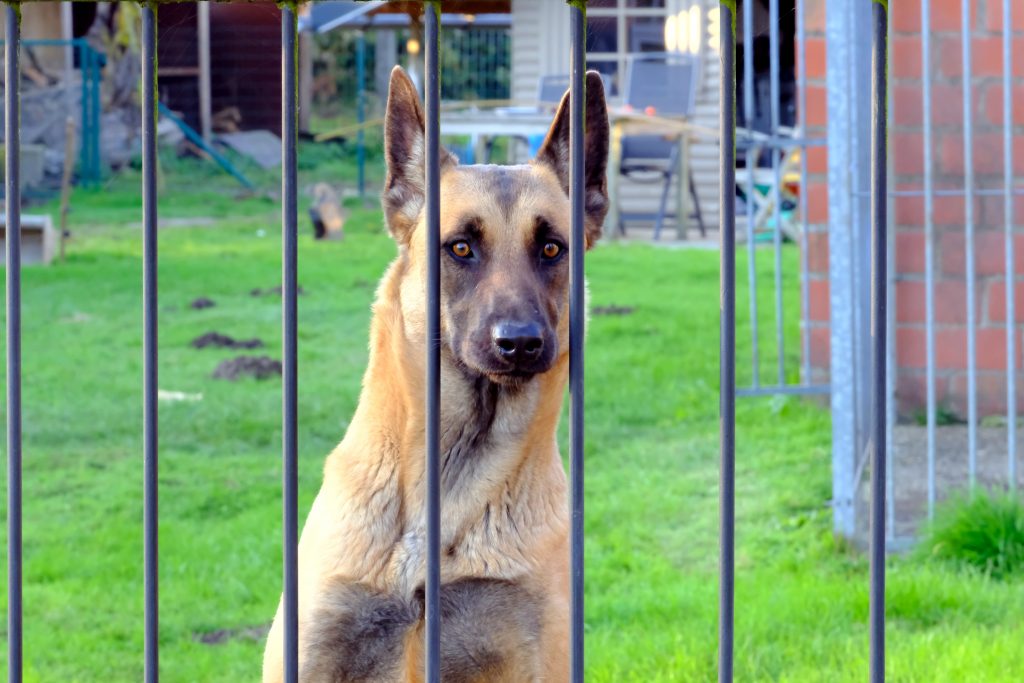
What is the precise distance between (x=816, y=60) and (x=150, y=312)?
5.29m

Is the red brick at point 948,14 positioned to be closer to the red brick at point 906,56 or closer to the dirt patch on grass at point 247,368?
the red brick at point 906,56

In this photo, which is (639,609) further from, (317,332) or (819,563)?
(317,332)

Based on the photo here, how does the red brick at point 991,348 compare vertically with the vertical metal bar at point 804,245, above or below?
below

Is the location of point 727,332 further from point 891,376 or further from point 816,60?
point 816,60

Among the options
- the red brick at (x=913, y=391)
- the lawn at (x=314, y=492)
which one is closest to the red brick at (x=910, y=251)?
the red brick at (x=913, y=391)

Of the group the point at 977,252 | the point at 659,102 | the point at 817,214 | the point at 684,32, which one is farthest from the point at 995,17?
the point at 684,32

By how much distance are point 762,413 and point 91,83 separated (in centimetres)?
1103

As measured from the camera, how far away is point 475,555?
106 inches

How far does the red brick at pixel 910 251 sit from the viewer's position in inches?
248

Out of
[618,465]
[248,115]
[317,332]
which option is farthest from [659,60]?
[618,465]

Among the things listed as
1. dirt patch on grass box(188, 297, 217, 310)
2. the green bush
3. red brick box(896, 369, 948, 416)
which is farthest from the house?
the green bush

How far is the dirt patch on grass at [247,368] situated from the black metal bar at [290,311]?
5622mm

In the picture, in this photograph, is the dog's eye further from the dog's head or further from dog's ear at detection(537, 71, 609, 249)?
dog's ear at detection(537, 71, 609, 249)

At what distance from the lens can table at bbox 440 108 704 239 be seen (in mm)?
12922
